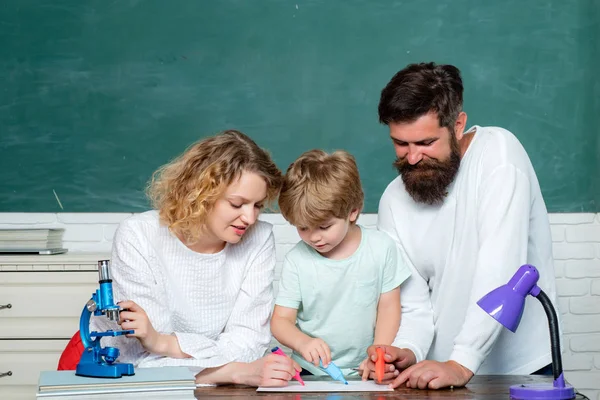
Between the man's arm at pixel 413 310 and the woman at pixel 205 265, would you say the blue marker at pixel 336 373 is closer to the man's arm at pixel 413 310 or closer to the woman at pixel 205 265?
the woman at pixel 205 265

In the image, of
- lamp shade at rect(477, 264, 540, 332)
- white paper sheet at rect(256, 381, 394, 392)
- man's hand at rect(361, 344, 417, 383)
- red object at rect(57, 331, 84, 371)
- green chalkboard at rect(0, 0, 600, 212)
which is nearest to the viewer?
lamp shade at rect(477, 264, 540, 332)

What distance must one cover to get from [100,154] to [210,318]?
1.56 meters

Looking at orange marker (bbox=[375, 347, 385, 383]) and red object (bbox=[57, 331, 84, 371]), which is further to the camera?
red object (bbox=[57, 331, 84, 371])

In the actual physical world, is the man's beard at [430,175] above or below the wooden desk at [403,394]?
above

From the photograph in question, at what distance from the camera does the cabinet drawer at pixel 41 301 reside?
130 inches

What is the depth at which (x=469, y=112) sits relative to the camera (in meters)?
3.62

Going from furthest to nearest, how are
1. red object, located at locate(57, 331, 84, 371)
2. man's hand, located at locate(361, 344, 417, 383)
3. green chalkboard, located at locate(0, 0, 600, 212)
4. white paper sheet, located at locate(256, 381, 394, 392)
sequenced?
green chalkboard, located at locate(0, 0, 600, 212) < red object, located at locate(57, 331, 84, 371) < man's hand, located at locate(361, 344, 417, 383) < white paper sheet, located at locate(256, 381, 394, 392)

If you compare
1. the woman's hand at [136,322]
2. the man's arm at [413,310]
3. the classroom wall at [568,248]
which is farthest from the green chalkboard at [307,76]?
the woman's hand at [136,322]

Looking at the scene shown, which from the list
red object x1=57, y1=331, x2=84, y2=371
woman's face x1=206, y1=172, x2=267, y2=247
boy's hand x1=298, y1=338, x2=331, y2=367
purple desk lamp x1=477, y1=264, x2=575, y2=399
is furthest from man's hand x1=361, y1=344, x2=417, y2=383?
red object x1=57, y1=331, x2=84, y2=371

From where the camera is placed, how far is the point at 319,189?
2254mm

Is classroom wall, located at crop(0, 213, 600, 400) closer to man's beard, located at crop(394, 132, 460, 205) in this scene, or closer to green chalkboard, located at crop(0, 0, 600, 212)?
green chalkboard, located at crop(0, 0, 600, 212)

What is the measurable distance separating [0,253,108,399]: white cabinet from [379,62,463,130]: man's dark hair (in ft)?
5.08

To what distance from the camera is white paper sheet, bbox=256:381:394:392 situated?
1869 millimetres

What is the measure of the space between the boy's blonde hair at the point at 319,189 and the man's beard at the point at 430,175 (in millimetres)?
143
